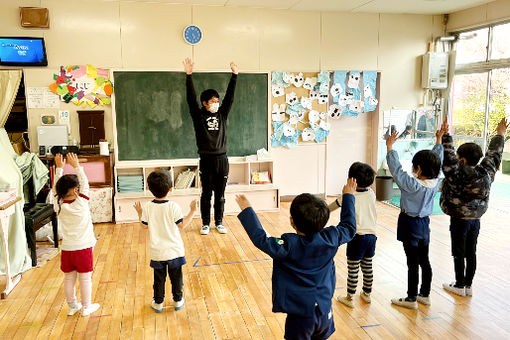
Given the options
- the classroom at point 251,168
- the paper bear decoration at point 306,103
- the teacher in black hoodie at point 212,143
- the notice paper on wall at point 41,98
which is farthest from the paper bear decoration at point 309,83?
the notice paper on wall at point 41,98

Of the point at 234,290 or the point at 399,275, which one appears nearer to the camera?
the point at 234,290

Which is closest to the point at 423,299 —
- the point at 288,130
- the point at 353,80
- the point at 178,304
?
the point at 178,304

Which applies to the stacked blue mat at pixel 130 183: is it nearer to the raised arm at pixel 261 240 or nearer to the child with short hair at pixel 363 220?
the child with short hair at pixel 363 220

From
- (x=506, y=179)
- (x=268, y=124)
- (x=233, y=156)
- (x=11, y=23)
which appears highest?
(x=11, y=23)

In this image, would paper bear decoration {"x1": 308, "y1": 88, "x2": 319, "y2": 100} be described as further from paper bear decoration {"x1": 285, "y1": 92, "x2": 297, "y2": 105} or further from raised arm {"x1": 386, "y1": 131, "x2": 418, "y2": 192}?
raised arm {"x1": 386, "y1": 131, "x2": 418, "y2": 192}

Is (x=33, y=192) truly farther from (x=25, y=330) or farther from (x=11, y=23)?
(x=11, y=23)

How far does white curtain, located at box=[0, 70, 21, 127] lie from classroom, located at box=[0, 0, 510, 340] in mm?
17

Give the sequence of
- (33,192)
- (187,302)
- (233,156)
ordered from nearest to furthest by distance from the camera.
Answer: (187,302) < (33,192) < (233,156)

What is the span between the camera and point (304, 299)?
1.71 metres

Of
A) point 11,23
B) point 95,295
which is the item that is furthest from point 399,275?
point 11,23

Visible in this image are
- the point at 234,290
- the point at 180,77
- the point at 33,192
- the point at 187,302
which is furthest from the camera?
the point at 180,77

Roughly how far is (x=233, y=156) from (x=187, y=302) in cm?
302

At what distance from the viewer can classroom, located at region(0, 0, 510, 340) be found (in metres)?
2.76

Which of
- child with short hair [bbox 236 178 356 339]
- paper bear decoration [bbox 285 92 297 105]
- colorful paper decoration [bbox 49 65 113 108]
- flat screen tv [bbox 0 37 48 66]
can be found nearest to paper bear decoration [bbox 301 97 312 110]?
paper bear decoration [bbox 285 92 297 105]
